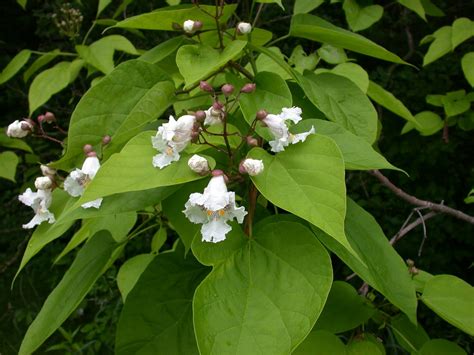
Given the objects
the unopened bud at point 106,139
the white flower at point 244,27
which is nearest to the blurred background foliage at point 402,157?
the white flower at point 244,27

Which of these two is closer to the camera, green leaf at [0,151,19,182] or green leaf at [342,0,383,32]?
green leaf at [342,0,383,32]

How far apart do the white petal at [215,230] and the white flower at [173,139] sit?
0.38 ft

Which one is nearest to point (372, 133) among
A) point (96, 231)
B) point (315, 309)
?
point (315, 309)

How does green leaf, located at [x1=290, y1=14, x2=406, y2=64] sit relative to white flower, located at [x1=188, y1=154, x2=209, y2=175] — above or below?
above

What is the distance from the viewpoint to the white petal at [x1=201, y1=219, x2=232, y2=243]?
853 mm

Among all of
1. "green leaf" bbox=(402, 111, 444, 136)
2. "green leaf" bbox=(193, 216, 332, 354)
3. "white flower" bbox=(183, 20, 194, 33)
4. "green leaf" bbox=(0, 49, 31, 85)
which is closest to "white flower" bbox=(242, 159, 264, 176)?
"green leaf" bbox=(193, 216, 332, 354)

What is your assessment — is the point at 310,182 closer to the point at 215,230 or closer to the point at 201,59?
the point at 215,230

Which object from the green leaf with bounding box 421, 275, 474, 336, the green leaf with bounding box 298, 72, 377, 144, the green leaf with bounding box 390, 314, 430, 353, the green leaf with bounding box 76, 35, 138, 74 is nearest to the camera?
the green leaf with bounding box 298, 72, 377, 144

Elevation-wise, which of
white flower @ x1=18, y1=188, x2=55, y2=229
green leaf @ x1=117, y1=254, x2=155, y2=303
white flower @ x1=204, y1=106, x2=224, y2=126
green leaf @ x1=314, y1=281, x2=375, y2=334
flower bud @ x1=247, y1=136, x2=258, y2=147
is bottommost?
green leaf @ x1=117, y1=254, x2=155, y2=303

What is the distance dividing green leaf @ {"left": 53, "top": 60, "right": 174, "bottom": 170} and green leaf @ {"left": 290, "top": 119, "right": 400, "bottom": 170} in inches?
10.3

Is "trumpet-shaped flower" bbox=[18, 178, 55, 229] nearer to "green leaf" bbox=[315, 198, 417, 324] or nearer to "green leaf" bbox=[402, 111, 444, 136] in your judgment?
"green leaf" bbox=[315, 198, 417, 324]

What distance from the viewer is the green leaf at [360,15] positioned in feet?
6.62

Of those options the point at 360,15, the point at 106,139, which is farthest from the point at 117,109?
the point at 360,15

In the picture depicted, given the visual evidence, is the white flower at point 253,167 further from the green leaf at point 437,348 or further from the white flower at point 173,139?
the green leaf at point 437,348
